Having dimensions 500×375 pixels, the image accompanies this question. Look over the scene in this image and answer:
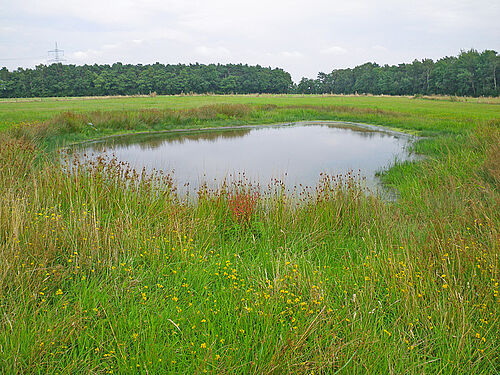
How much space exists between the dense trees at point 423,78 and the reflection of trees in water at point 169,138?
167ft

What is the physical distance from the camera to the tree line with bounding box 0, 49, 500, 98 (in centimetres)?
6134

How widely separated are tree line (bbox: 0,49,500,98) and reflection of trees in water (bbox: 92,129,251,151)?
51.2 m

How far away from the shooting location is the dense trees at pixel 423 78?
59.0 meters

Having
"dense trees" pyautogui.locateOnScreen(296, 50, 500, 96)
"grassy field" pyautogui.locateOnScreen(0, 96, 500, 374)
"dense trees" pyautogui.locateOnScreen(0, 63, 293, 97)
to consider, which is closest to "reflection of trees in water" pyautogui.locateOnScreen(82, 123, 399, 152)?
"grassy field" pyautogui.locateOnScreen(0, 96, 500, 374)

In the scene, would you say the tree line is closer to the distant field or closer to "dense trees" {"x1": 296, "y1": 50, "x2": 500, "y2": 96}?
→ "dense trees" {"x1": 296, "y1": 50, "x2": 500, "y2": 96}

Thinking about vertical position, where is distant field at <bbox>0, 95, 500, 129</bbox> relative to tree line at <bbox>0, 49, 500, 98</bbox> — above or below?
below

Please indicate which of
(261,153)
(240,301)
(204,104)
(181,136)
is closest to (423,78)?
(204,104)

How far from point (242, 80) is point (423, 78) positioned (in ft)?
121

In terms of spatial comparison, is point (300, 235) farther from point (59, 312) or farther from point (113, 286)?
point (59, 312)

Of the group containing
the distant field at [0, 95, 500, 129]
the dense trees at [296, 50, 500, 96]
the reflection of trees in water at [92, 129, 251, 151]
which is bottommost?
the reflection of trees in water at [92, 129, 251, 151]

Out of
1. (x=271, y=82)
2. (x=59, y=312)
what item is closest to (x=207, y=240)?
(x=59, y=312)

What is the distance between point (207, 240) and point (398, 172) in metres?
6.21

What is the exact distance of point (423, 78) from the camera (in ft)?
247

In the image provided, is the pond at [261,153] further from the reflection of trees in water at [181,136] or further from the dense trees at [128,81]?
the dense trees at [128,81]
